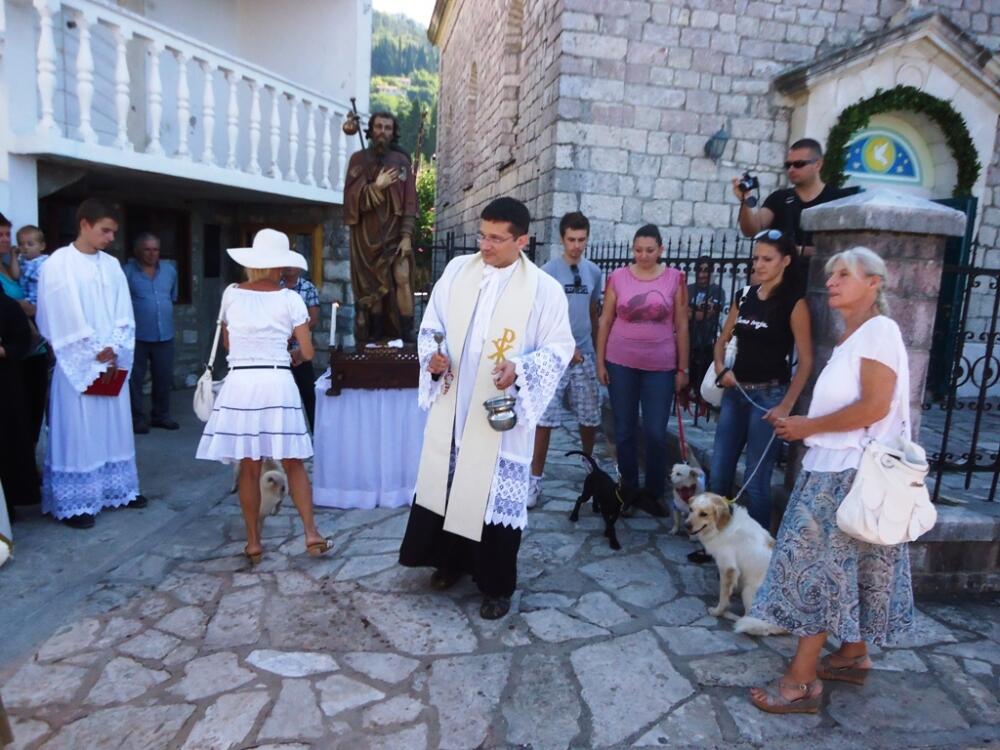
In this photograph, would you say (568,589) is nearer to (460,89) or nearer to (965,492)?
(965,492)

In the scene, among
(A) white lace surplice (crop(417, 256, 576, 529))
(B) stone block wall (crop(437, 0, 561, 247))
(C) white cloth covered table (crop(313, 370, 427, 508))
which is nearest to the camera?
(A) white lace surplice (crop(417, 256, 576, 529))

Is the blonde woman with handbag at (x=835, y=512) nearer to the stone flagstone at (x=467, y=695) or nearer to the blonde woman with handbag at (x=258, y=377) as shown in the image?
the stone flagstone at (x=467, y=695)

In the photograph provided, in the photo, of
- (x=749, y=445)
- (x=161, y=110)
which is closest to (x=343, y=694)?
(x=749, y=445)

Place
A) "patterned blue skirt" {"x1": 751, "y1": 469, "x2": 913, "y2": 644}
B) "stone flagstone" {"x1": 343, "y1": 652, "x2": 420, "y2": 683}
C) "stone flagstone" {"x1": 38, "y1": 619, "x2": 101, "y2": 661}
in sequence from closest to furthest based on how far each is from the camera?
"patterned blue skirt" {"x1": 751, "y1": 469, "x2": 913, "y2": 644} → "stone flagstone" {"x1": 343, "y1": 652, "x2": 420, "y2": 683} → "stone flagstone" {"x1": 38, "y1": 619, "x2": 101, "y2": 661}

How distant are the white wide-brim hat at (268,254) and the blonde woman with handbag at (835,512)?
8.48 ft

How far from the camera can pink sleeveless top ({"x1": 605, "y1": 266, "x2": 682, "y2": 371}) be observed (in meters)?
4.52

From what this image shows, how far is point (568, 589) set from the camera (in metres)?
3.78

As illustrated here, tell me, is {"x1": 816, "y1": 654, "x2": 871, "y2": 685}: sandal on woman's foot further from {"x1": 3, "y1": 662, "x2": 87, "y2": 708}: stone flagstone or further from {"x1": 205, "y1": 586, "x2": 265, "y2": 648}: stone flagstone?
{"x1": 3, "y1": 662, "x2": 87, "y2": 708}: stone flagstone

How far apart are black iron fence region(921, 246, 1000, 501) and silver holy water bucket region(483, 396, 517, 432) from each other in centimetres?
248

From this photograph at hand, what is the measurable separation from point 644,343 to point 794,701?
231 cm

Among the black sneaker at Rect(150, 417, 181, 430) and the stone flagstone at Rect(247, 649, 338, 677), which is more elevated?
the black sneaker at Rect(150, 417, 181, 430)

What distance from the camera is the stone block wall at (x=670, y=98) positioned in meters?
8.83

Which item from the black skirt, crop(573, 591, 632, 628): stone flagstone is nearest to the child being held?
the black skirt

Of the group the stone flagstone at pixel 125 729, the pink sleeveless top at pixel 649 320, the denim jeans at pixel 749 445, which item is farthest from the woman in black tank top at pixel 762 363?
the stone flagstone at pixel 125 729
